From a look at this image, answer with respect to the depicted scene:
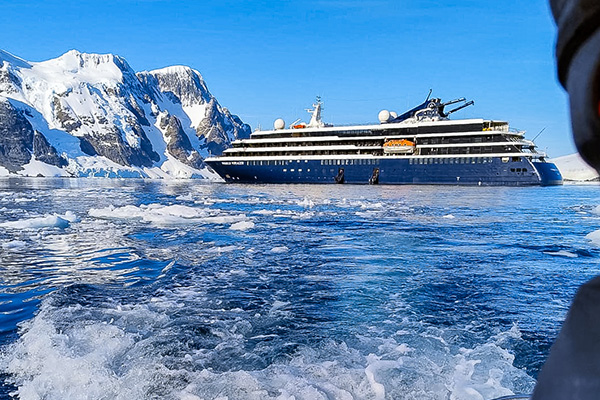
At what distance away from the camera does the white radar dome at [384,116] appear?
60978 mm

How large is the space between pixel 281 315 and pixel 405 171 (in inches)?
1923

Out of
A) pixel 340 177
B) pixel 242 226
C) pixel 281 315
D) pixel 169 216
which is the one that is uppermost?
pixel 340 177

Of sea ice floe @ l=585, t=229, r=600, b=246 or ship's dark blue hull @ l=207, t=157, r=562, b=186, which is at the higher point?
ship's dark blue hull @ l=207, t=157, r=562, b=186

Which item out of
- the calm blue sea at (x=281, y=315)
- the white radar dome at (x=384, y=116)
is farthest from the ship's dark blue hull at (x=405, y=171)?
the calm blue sea at (x=281, y=315)

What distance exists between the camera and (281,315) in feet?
17.0

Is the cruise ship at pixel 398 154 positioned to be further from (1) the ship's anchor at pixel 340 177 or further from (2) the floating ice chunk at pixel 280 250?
(2) the floating ice chunk at pixel 280 250

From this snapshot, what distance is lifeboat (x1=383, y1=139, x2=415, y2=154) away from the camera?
172ft

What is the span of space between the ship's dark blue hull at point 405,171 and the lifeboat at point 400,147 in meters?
1.48

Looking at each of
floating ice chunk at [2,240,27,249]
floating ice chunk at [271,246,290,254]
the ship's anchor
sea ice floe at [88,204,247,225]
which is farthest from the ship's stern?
floating ice chunk at [2,240,27,249]

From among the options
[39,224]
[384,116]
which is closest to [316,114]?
[384,116]

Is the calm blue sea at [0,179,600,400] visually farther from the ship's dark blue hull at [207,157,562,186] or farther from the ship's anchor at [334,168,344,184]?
the ship's anchor at [334,168,344,184]

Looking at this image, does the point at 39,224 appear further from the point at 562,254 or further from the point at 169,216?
the point at 562,254

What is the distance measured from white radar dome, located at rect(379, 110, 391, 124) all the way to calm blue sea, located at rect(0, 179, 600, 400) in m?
51.6

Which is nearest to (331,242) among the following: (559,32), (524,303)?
(524,303)
